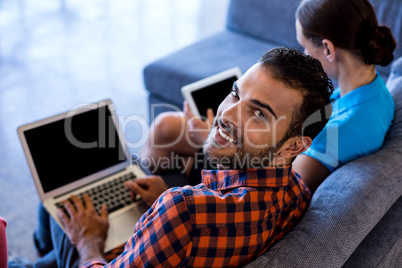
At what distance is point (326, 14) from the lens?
1.49m

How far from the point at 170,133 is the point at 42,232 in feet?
2.19

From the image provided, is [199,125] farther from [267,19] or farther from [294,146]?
[267,19]

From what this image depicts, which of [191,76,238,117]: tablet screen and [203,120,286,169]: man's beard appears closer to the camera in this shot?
[203,120,286,169]: man's beard

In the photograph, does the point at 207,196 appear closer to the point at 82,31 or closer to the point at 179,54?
the point at 179,54

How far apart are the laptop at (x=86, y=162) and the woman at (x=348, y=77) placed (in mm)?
623

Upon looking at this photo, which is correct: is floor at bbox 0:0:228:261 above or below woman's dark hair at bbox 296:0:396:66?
below

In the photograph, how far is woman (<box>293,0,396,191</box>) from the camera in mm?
1360

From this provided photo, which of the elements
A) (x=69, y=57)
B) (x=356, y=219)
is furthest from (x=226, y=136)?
(x=69, y=57)

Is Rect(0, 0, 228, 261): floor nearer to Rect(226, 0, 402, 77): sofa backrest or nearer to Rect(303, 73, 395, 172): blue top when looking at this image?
Rect(226, 0, 402, 77): sofa backrest

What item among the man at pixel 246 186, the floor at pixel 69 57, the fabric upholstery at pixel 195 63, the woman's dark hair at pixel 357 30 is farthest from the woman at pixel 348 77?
the floor at pixel 69 57

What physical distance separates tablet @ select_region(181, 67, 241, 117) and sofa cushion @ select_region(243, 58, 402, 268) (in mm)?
701

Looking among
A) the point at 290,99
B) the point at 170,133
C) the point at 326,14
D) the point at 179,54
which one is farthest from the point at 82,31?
the point at 290,99

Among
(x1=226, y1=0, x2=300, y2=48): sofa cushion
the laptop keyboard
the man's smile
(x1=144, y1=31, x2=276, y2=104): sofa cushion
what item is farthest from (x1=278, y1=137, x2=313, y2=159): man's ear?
(x1=226, y1=0, x2=300, y2=48): sofa cushion

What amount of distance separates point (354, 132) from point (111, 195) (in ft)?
2.79
